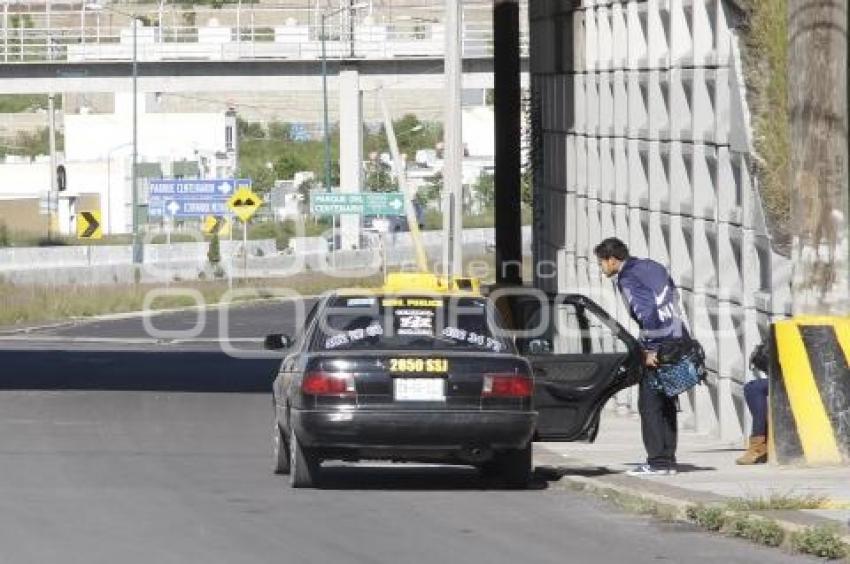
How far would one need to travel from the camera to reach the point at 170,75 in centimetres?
6862

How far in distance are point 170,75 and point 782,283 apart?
50.4 meters

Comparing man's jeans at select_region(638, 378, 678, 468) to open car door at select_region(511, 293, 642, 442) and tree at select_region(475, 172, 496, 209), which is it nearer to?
open car door at select_region(511, 293, 642, 442)

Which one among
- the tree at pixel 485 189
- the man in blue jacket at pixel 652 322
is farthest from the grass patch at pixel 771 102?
the tree at pixel 485 189

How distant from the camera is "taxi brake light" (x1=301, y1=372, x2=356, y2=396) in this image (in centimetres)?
1611

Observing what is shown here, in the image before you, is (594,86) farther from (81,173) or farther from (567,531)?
(81,173)

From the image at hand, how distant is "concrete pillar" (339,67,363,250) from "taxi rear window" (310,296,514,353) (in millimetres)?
53588

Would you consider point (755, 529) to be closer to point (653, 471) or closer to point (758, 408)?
point (653, 471)

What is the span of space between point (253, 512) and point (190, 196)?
73.2m

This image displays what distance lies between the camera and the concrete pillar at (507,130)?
99.9 ft

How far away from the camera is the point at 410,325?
1691cm

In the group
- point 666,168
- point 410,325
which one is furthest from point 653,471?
point 666,168

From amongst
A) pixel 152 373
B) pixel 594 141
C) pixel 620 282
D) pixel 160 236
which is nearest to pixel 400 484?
pixel 620 282

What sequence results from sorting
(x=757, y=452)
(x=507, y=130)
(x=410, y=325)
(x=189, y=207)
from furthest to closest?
(x=189, y=207) → (x=507, y=130) → (x=757, y=452) → (x=410, y=325)

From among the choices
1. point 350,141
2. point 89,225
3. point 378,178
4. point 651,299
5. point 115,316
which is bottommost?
point 115,316
